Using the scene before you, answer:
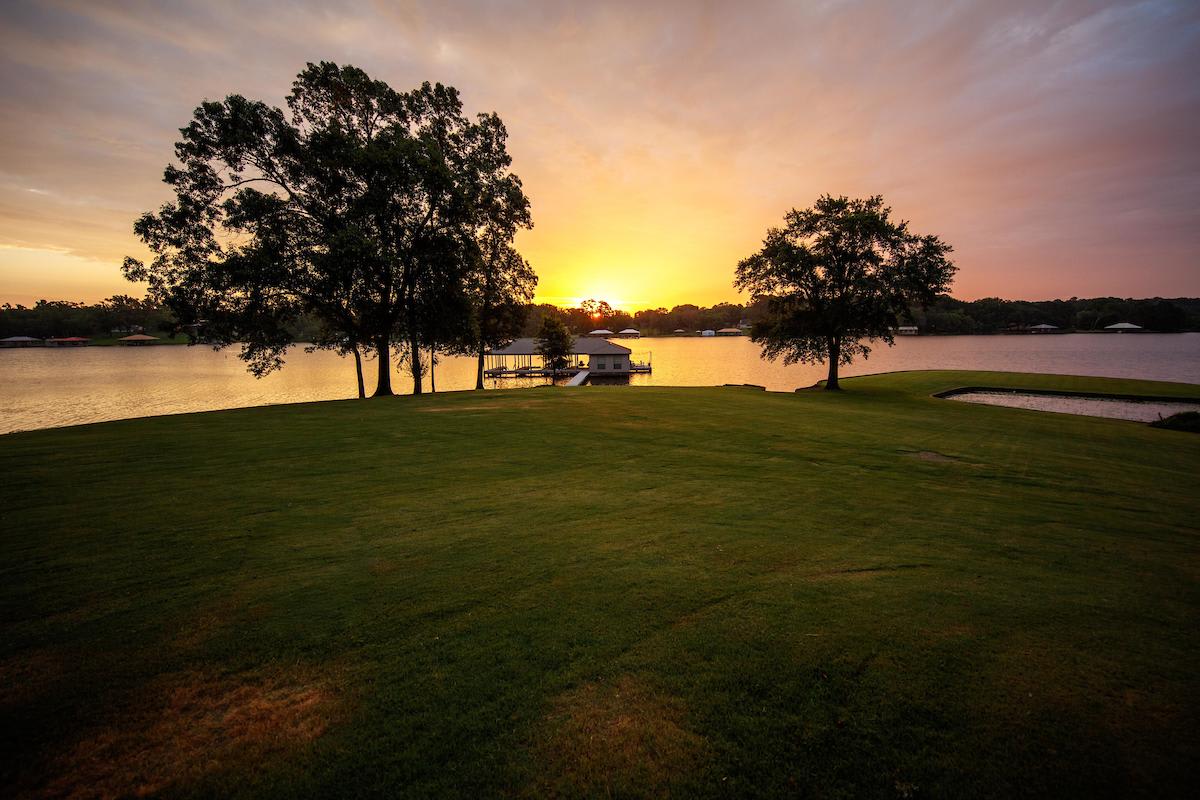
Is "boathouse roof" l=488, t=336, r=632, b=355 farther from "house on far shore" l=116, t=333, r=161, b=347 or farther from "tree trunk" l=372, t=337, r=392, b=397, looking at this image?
"house on far shore" l=116, t=333, r=161, b=347

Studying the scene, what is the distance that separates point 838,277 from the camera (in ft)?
130

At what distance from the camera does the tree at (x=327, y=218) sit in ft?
86.4

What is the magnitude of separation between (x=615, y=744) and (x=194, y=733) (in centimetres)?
341

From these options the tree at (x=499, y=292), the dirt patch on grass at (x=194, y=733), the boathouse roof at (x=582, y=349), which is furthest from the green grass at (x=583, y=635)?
the boathouse roof at (x=582, y=349)

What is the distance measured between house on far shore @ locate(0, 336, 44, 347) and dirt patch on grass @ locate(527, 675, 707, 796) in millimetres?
228457

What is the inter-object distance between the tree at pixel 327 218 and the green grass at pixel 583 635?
→ 18.5 meters

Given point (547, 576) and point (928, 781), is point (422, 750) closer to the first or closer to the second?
point (547, 576)

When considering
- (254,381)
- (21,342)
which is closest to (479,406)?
(254,381)

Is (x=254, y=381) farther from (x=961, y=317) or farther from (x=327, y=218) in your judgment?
(x=961, y=317)

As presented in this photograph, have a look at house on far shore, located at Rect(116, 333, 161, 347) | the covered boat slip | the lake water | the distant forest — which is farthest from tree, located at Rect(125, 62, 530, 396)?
house on far shore, located at Rect(116, 333, 161, 347)

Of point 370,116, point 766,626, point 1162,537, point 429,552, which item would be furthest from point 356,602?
point 370,116

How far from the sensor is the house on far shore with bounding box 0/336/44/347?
143 meters

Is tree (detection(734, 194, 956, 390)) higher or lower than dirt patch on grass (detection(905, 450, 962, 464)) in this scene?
higher

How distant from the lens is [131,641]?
4.88 m
